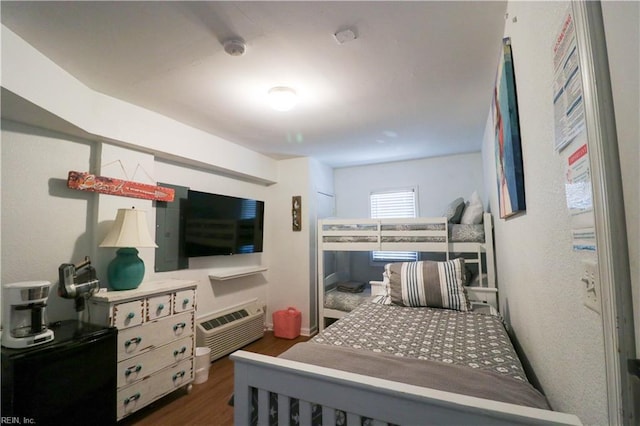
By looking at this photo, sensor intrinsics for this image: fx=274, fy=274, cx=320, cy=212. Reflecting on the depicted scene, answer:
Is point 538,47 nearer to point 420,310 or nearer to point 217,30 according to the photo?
point 217,30

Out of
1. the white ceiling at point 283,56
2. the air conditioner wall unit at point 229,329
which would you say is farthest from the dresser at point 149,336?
the white ceiling at point 283,56

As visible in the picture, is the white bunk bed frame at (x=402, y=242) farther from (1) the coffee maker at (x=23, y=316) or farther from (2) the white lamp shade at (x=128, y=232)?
(1) the coffee maker at (x=23, y=316)

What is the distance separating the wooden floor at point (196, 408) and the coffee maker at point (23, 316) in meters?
0.84

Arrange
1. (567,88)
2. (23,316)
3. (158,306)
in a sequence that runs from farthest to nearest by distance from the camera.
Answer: (158,306)
(23,316)
(567,88)

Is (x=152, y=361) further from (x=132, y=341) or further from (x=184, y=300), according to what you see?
(x=184, y=300)

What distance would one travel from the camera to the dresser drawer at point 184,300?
7.14 ft

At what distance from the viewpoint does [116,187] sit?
83.7 inches

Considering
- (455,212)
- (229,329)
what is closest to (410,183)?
(455,212)

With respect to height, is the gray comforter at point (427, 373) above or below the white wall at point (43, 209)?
below

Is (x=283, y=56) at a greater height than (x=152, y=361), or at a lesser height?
greater

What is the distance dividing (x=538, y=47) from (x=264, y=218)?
3381 millimetres

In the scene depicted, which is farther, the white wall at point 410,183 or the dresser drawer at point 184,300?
the white wall at point 410,183

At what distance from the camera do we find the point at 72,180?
191 cm

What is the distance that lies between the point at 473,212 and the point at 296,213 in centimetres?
215
